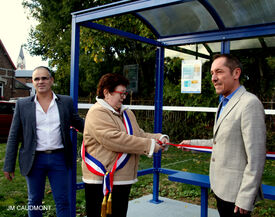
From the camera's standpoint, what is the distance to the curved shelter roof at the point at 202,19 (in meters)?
3.48

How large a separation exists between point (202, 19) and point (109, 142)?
8.35 ft

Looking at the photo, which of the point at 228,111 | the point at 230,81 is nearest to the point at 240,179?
the point at 228,111

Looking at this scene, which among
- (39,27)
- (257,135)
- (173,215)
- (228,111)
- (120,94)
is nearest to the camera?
(257,135)

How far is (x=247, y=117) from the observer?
1.92 m

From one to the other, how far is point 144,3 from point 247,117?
1.65 metres

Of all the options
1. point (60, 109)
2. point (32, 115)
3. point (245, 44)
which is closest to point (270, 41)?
point (245, 44)

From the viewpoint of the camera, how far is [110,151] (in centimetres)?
253

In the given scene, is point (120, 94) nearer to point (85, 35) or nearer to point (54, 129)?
point (54, 129)

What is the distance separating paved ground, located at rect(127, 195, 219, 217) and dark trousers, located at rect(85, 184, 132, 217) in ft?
5.27

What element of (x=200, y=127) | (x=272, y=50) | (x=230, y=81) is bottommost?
(x=200, y=127)

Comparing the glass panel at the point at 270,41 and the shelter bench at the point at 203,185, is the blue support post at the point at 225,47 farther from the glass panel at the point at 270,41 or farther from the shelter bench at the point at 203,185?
the shelter bench at the point at 203,185

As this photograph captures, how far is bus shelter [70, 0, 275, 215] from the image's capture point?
3396 mm

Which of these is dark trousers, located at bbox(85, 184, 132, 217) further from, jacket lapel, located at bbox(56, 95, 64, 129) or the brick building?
the brick building

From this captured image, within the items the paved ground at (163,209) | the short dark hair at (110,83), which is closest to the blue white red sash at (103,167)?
the short dark hair at (110,83)
